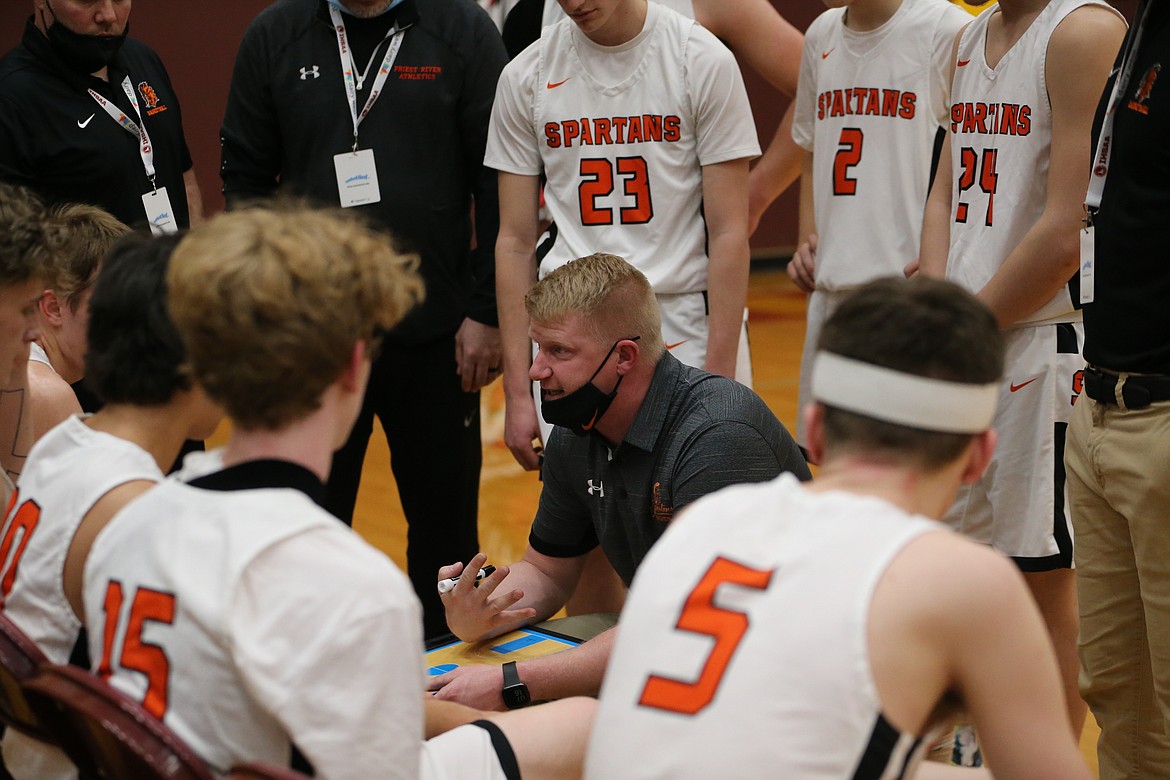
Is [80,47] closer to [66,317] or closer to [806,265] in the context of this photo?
[66,317]

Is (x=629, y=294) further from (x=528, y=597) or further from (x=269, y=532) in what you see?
(x=269, y=532)

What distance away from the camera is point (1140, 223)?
252 cm

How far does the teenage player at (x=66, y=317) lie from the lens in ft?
8.76

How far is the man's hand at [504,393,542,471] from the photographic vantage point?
147 inches

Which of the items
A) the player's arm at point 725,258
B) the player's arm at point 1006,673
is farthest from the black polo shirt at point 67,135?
the player's arm at point 1006,673

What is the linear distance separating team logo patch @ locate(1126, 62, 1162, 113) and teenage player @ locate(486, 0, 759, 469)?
1.29 m

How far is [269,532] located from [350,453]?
95.8 inches

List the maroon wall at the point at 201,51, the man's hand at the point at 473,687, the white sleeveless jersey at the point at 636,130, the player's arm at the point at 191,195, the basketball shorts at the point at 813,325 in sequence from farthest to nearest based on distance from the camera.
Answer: the maroon wall at the point at 201,51, the player's arm at the point at 191,195, the basketball shorts at the point at 813,325, the white sleeveless jersey at the point at 636,130, the man's hand at the point at 473,687

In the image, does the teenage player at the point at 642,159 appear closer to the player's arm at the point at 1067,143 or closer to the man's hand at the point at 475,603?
the player's arm at the point at 1067,143

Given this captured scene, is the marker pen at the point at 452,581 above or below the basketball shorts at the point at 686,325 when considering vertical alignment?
below

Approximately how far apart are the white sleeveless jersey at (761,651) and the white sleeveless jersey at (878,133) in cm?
249

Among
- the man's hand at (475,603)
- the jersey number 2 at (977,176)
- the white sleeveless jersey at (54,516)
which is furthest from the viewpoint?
the jersey number 2 at (977,176)

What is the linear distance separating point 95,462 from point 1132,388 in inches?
78.5

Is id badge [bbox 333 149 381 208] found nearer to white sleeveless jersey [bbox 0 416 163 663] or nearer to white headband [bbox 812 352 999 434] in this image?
white sleeveless jersey [bbox 0 416 163 663]
